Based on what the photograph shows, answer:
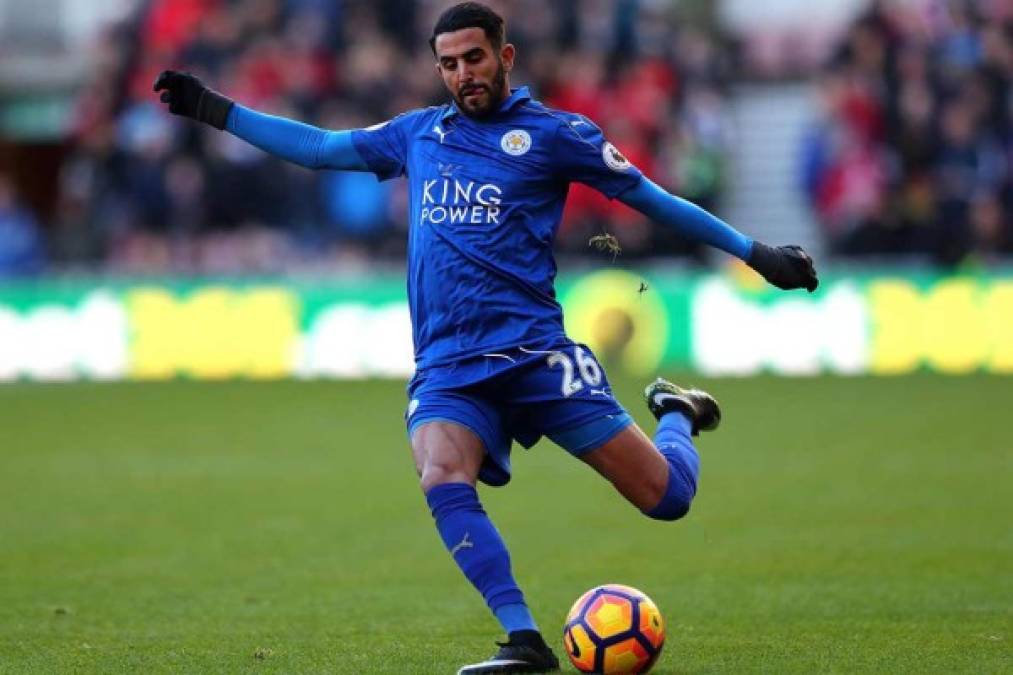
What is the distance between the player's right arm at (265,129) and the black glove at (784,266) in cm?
145

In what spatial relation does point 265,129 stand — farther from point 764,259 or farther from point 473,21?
point 764,259

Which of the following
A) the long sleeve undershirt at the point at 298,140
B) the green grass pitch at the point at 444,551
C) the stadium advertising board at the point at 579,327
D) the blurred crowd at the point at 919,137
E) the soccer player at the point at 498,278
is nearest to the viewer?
the soccer player at the point at 498,278

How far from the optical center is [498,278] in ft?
21.5

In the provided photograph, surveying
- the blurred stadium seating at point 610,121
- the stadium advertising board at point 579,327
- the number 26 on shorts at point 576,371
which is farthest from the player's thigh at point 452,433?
the blurred stadium seating at point 610,121

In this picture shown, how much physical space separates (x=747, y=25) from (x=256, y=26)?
615cm

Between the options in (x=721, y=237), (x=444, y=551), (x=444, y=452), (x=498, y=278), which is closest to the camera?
(x=444, y=452)

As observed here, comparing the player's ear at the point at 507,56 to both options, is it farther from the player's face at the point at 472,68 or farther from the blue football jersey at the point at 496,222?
the blue football jersey at the point at 496,222

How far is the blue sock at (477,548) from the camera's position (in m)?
6.32

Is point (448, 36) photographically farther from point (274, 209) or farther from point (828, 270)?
point (274, 209)

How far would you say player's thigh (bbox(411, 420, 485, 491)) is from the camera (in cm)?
641

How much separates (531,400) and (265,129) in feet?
4.62

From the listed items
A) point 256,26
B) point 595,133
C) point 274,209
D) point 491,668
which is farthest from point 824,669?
point 256,26

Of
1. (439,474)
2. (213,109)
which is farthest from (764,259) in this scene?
(213,109)

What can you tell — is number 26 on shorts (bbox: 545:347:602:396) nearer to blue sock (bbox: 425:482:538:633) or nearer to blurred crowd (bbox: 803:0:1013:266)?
blue sock (bbox: 425:482:538:633)
